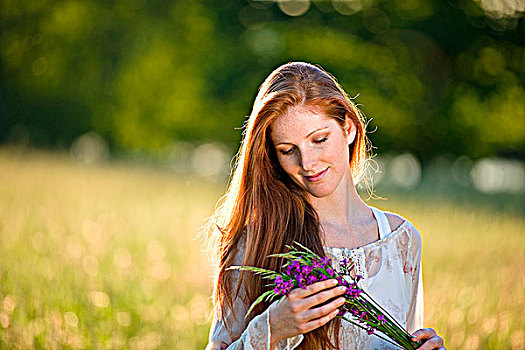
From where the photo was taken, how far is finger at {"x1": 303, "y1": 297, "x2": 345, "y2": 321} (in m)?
2.13

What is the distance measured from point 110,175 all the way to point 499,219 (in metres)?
6.78

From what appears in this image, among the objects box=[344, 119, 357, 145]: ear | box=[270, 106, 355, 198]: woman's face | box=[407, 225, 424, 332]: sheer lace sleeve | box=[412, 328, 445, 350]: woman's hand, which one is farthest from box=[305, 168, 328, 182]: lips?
box=[412, 328, 445, 350]: woman's hand

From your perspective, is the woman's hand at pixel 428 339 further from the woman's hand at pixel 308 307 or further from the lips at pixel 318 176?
the lips at pixel 318 176

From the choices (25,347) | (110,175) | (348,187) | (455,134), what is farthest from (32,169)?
(455,134)

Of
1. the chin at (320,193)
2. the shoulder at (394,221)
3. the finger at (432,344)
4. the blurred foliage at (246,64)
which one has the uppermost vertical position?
the chin at (320,193)

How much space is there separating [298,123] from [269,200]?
1.08ft

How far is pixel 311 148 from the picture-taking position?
2.55 m

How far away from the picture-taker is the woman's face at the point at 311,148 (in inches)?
100

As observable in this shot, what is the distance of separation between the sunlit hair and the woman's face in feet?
0.12

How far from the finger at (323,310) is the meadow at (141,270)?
2438 millimetres

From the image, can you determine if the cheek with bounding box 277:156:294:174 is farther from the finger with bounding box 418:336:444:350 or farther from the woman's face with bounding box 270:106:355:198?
the finger with bounding box 418:336:444:350

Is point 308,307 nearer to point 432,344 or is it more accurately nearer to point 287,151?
point 432,344

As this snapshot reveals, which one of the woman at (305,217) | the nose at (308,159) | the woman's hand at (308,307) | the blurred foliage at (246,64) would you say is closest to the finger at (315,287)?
the woman's hand at (308,307)

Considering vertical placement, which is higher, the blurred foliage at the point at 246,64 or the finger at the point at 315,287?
the finger at the point at 315,287
